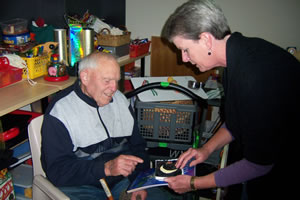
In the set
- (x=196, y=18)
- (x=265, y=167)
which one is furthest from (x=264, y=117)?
(x=196, y=18)

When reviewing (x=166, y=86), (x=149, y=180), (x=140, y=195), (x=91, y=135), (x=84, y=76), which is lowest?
(x=140, y=195)

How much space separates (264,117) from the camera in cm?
90

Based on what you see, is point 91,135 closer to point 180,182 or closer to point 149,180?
point 149,180

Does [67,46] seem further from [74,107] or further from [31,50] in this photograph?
[74,107]

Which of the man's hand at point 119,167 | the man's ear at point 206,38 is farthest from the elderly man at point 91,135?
the man's ear at point 206,38

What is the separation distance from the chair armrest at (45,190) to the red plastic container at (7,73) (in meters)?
0.85

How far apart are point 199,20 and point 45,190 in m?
1.01

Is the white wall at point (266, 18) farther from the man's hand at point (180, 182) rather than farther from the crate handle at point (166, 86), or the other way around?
the man's hand at point (180, 182)

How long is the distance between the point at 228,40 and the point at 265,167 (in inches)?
20.9

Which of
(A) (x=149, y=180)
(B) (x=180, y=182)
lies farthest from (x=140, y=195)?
(B) (x=180, y=182)

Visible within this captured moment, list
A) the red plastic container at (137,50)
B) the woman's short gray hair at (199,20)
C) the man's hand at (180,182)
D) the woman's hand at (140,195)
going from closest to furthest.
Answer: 1. the woman's short gray hair at (199,20)
2. the man's hand at (180,182)
3. the woman's hand at (140,195)
4. the red plastic container at (137,50)

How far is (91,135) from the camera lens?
1419mm

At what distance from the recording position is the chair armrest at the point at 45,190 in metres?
1.10

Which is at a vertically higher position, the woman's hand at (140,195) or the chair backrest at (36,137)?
the chair backrest at (36,137)
